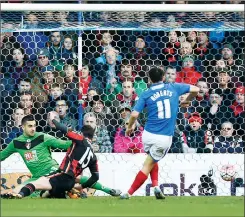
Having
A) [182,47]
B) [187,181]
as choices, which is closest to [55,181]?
[187,181]

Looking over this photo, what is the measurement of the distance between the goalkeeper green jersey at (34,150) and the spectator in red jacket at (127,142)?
1.20m

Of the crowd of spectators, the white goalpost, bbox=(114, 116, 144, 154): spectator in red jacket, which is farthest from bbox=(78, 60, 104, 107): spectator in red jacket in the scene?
the white goalpost

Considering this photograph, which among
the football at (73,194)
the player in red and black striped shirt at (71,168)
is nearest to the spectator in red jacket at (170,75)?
the player in red and black striped shirt at (71,168)

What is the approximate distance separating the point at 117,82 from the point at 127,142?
1000 millimetres

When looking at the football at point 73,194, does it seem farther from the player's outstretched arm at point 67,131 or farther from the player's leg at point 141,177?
the player's leg at point 141,177

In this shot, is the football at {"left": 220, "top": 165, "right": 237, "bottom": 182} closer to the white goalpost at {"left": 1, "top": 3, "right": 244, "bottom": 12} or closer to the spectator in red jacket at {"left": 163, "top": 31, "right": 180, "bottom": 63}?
the spectator in red jacket at {"left": 163, "top": 31, "right": 180, "bottom": 63}

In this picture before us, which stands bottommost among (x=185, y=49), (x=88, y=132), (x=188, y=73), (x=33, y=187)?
(x=33, y=187)

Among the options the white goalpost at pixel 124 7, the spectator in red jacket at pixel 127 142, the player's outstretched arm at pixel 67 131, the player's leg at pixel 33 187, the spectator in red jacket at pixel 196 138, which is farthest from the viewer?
the spectator in red jacket at pixel 196 138

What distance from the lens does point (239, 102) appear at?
1371cm

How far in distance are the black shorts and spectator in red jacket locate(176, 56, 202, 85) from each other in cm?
292

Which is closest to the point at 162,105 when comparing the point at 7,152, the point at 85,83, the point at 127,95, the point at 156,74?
the point at 156,74

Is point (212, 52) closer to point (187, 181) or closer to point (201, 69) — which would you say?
point (201, 69)

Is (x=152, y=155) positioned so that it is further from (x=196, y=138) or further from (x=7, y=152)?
(x=196, y=138)

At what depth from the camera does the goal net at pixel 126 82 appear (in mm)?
12836
